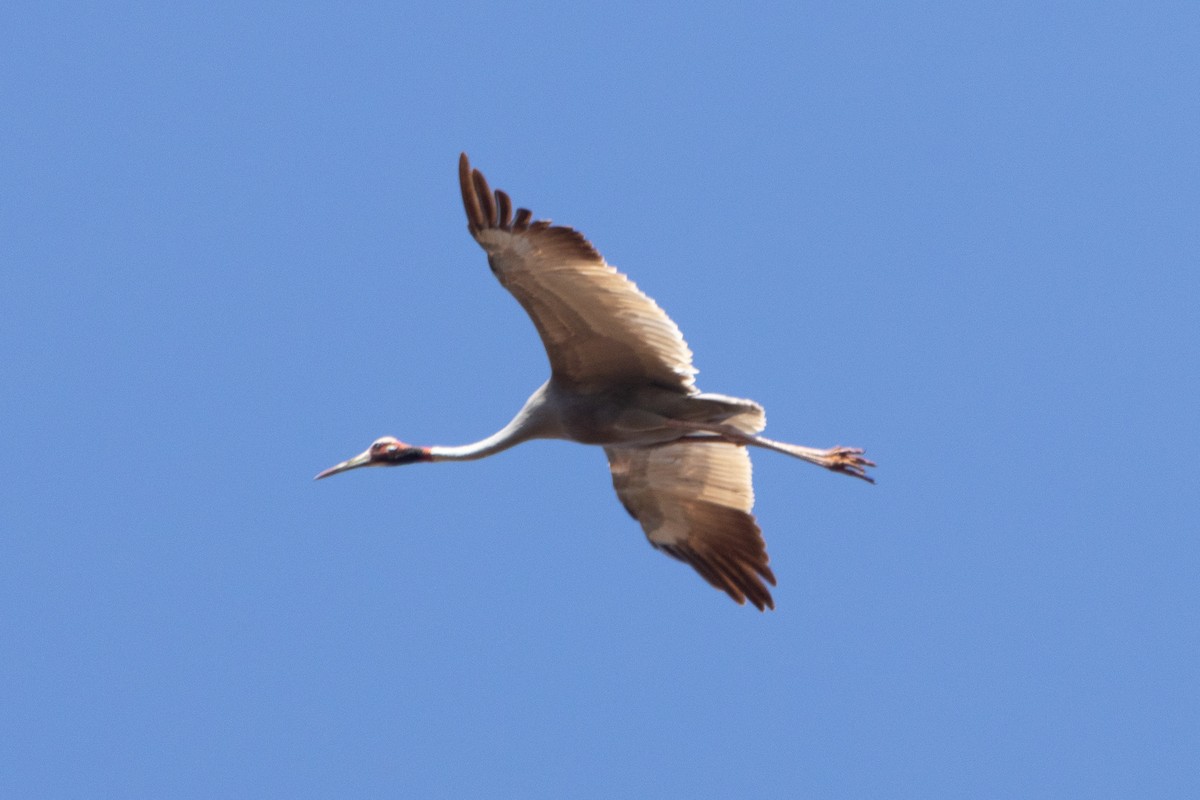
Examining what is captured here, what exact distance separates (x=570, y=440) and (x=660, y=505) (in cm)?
138

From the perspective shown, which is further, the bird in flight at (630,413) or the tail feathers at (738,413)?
the tail feathers at (738,413)

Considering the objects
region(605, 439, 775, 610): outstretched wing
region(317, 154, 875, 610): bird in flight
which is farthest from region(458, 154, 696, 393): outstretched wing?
region(605, 439, 775, 610): outstretched wing

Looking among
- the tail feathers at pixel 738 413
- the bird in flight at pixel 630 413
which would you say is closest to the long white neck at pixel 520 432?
the bird in flight at pixel 630 413

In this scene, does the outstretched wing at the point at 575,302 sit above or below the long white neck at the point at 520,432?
above

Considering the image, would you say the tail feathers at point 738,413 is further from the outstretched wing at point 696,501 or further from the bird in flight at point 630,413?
the outstretched wing at point 696,501

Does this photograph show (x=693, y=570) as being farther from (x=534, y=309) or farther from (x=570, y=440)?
(x=534, y=309)

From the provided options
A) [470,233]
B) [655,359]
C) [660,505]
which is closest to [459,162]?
[470,233]

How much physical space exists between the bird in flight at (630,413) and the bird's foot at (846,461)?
0.01 metres

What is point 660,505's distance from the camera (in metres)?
17.7

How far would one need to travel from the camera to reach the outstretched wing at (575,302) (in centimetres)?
1484

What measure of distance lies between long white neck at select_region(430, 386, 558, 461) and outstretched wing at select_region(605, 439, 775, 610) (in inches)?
36.5

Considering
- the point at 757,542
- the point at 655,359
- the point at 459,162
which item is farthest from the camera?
the point at 757,542

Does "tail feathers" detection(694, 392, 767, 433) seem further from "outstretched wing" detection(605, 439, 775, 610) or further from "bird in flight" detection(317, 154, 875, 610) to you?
"outstretched wing" detection(605, 439, 775, 610)

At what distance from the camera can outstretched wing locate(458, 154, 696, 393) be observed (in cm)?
1484
